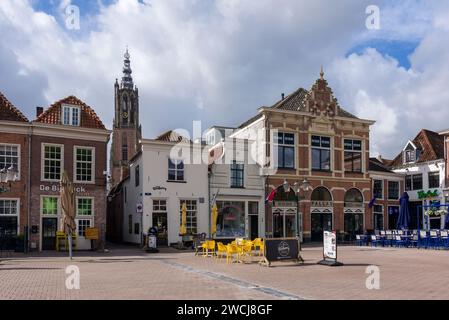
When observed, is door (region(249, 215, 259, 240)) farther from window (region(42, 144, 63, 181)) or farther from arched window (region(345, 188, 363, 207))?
window (region(42, 144, 63, 181))

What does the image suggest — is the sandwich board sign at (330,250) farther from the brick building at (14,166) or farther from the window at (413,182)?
the window at (413,182)

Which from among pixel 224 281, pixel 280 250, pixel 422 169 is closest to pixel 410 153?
pixel 422 169

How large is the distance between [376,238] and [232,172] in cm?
1034

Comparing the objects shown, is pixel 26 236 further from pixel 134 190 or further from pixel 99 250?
pixel 134 190

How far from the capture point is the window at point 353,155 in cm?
3925

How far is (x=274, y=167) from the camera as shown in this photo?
117 ft

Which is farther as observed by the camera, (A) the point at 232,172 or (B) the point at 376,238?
(A) the point at 232,172

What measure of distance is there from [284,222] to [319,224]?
3.12 metres

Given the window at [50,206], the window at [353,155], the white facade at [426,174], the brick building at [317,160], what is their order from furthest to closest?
the white facade at [426,174]
the window at [353,155]
the brick building at [317,160]
the window at [50,206]

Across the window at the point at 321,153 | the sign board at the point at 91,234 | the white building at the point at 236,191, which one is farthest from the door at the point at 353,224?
the sign board at the point at 91,234

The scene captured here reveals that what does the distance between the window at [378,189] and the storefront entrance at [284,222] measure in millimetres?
9357

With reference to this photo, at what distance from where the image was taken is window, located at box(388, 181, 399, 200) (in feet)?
141

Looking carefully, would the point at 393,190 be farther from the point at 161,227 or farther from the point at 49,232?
the point at 49,232
